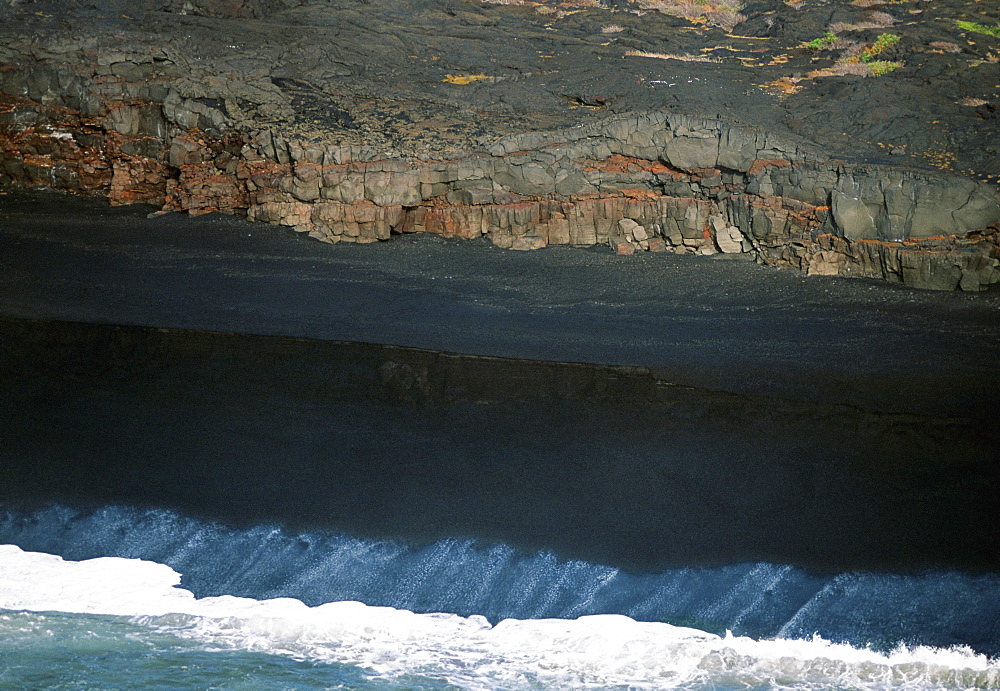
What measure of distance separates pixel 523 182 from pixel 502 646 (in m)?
6.05

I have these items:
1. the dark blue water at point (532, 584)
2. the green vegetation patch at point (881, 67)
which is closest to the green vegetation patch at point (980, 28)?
the green vegetation patch at point (881, 67)

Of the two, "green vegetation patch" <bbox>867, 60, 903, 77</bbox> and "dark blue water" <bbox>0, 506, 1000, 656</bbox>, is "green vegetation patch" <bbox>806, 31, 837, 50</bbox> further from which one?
"dark blue water" <bbox>0, 506, 1000, 656</bbox>

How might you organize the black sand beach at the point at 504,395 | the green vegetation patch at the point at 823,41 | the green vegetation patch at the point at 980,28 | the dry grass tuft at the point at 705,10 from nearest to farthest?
1. the black sand beach at the point at 504,395
2. the green vegetation patch at the point at 980,28
3. the green vegetation patch at the point at 823,41
4. the dry grass tuft at the point at 705,10

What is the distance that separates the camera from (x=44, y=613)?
16.0 feet

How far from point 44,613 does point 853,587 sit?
4.30 meters

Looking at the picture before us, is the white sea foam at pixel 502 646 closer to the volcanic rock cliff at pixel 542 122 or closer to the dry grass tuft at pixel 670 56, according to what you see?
the volcanic rock cliff at pixel 542 122

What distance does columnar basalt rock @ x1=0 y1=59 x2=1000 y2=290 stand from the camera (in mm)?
8828

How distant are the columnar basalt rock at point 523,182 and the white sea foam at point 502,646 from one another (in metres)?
5.04

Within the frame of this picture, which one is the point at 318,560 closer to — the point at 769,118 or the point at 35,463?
the point at 35,463

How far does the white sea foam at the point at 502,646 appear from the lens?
4480mm

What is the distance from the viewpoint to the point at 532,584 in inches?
205

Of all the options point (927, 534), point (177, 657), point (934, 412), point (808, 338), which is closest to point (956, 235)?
point (808, 338)

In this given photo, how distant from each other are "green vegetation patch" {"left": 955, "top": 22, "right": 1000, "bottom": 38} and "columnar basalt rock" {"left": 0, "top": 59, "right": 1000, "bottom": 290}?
2.13 metres

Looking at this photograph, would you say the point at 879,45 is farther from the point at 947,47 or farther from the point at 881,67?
the point at 947,47
